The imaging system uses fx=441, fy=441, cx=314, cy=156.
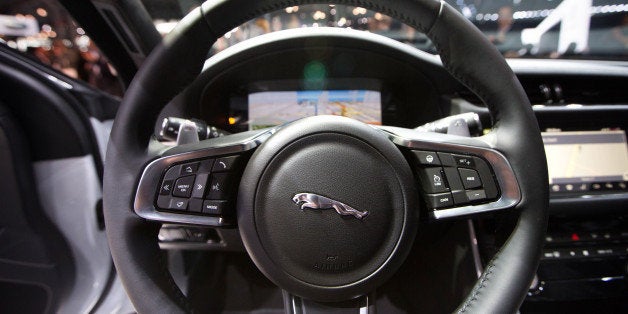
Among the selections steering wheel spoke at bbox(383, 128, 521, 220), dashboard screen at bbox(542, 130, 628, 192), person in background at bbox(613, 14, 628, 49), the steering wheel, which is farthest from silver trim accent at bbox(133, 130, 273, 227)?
person in background at bbox(613, 14, 628, 49)

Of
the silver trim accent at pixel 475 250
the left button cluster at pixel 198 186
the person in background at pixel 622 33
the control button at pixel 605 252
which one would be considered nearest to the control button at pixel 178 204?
the left button cluster at pixel 198 186

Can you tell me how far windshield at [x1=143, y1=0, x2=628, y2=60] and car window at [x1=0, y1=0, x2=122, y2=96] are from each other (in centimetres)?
33

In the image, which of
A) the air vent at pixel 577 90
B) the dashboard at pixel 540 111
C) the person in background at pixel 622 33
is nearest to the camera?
the dashboard at pixel 540 111

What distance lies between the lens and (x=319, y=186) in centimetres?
81

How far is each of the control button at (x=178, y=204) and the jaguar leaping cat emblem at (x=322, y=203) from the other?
217 mm

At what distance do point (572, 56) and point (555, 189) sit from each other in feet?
2.43

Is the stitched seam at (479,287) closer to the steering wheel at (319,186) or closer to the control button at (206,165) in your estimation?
the steering wheel at (319,186)

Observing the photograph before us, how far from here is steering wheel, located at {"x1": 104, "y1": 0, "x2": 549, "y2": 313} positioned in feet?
2.62

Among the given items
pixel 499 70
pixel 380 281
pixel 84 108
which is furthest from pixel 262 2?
pixel 84 108

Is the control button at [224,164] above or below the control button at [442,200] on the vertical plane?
above

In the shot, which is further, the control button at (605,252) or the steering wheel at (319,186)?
the control button at (605,252)

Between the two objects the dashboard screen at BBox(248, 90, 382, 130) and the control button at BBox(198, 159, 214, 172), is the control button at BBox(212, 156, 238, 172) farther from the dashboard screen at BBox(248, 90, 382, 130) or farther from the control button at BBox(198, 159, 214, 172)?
the dashboard screen at BBox(248, 90, 382, 130)

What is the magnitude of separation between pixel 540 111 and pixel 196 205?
109cm

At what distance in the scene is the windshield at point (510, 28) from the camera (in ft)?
4.65
